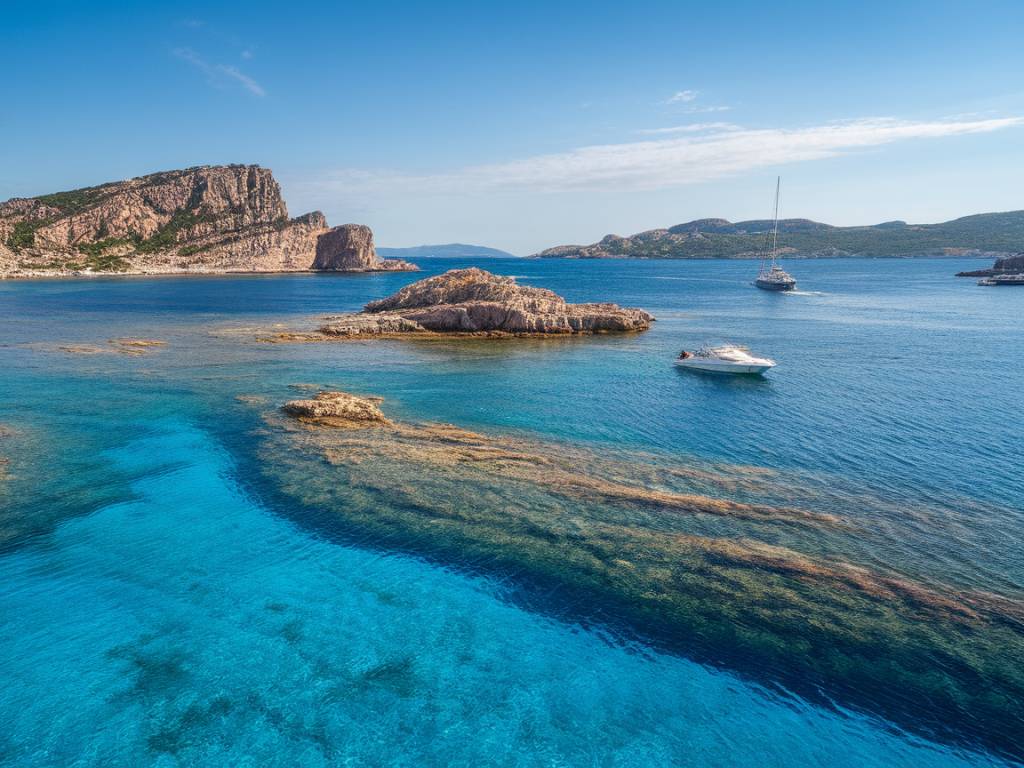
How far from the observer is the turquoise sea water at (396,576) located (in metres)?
12.8

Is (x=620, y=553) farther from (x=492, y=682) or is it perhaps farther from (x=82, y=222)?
(x=82, y=222)

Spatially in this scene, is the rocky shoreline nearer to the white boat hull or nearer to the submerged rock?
the white boat hull

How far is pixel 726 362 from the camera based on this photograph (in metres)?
48.2

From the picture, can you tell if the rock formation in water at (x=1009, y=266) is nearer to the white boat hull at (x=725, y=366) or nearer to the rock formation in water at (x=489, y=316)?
the rock formation in water at (x=489, y=316)

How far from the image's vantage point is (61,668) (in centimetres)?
1462

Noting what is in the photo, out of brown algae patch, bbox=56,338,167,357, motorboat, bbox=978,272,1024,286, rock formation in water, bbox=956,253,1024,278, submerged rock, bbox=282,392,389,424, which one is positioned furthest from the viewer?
rock formation in water, bbox=956,253,1024,278

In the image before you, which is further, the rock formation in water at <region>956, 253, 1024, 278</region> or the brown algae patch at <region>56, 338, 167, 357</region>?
the rock formation in water at <region>956, 253, 1024, 278</region>

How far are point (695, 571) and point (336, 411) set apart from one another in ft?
74.5

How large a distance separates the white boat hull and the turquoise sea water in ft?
3.95

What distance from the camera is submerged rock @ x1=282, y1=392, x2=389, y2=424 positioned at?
3388 centimetres

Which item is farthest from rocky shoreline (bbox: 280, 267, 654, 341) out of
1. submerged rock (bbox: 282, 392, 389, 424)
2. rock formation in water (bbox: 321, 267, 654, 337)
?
submerged rock (bbox: 282, 392, 389, 424)

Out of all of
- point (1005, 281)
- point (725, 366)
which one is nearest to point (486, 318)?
point (725, 366)

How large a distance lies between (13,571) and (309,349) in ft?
133

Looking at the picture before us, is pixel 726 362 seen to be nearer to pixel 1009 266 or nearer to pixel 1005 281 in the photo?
pixel 1005 281
